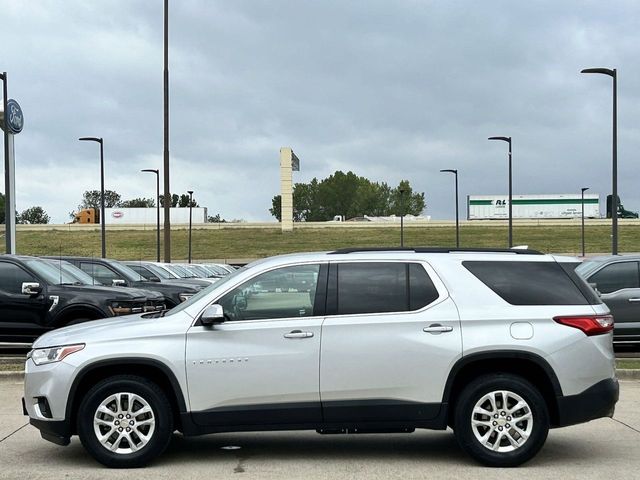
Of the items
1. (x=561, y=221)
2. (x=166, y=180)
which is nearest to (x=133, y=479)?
A: (x=166, y=180)

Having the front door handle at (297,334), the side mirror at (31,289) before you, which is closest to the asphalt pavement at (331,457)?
the front door handle at (297,334)

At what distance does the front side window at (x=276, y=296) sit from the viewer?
269 inches

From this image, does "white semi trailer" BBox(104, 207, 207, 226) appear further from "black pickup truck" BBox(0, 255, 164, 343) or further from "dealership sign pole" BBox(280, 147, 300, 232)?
"black pickup truck" BBox(0, 255, 164, 343)

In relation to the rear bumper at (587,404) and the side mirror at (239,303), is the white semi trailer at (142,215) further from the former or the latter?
the rear bumper at (587,404)

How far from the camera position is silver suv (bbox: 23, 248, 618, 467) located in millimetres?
6668

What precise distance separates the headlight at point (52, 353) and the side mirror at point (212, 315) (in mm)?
1039

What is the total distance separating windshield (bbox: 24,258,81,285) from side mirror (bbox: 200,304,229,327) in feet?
24.4

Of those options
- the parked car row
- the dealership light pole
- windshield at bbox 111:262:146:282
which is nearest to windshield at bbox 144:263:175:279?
windshield at bbox 111:262:146:282

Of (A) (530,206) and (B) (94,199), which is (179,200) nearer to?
(B) (94,199)

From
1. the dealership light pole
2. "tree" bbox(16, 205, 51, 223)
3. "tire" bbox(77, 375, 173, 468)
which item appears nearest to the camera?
"tire" bbox(77, 375, 173, 468)

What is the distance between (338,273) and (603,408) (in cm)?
243

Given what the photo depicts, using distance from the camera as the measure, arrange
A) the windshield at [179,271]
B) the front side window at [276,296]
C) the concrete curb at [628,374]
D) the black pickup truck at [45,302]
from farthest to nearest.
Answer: the windshield at [179,271]
the black pickup truck at [45,302]
the concrete curb at [628,374]
the front side window at [276,296]

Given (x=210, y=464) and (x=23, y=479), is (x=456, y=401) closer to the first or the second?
(x=210, y=464)

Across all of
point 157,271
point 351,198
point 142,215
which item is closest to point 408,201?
point 351,198
